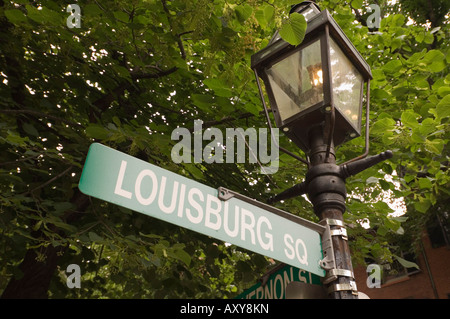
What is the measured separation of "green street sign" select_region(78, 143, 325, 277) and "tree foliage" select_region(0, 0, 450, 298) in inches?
53.5

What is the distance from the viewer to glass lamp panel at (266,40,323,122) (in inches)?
80.7

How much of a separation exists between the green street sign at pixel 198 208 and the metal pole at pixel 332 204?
0.25 feet

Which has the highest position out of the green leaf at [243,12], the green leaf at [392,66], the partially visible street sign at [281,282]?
the green leaf at [392,66]

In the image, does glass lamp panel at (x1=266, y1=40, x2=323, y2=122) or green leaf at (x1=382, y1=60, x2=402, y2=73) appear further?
green leaf at (x1=382, y1=60, x2=402, y2=73)

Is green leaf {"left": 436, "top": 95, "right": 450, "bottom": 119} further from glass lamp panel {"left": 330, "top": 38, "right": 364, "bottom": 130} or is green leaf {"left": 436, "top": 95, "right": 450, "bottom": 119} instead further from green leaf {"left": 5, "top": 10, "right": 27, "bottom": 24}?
green leaf {"left": 5, "top": 10, "right": 27, "bottom": 24}

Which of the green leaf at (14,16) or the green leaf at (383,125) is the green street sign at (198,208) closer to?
the green leaf at (383,125)

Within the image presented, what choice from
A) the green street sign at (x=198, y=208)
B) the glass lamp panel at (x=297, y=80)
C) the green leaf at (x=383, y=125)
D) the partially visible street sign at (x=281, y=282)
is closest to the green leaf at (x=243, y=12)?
the glass lamp panel at (x=297, y=80)

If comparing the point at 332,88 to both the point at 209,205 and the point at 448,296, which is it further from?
the point at 448,296

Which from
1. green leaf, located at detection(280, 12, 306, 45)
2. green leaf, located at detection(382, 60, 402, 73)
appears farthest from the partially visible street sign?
green leaf, located at detection(382, 60, 402, 73)

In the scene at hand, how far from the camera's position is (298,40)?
1.93m

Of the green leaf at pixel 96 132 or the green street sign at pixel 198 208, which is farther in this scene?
the green leaf at pixel 96 132

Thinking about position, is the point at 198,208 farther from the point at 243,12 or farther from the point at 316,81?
the point at 243,12

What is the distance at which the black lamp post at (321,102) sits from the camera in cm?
189

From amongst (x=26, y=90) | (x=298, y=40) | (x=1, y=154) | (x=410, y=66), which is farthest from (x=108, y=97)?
(x=410, y=66)
